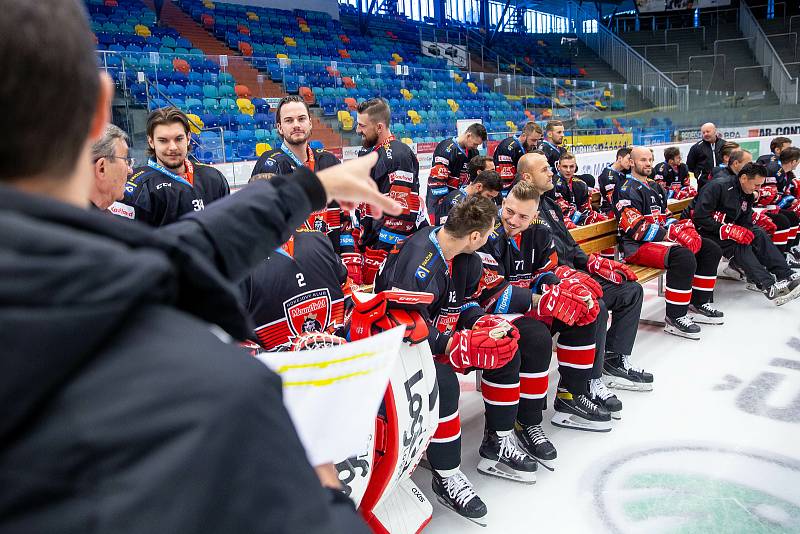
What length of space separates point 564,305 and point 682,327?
1.99 m

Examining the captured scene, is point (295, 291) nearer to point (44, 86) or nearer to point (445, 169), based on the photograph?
point (44, 86)

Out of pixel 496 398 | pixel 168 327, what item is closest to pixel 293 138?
pixel 496 398

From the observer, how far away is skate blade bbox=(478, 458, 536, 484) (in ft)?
8.89

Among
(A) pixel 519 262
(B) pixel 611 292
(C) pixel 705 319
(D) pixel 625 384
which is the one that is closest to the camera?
(A) pixel 519 262

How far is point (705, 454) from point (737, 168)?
12.3ft

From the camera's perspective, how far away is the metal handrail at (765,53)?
65.0ft

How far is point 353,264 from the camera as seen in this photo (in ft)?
13.0

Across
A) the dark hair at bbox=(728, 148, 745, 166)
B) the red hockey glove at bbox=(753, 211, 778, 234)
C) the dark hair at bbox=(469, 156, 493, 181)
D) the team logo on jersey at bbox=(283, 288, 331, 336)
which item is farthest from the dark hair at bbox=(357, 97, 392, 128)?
the red hockey glove at bbox=(753, 211, 778, 234)

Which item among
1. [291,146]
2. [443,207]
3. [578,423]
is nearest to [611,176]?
[443,207]

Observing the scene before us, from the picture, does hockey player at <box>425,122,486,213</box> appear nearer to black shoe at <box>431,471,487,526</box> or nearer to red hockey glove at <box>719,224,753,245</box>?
red hockey glove at <box>719,224,753,245</box>

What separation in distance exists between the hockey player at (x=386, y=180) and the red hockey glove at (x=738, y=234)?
2689mm

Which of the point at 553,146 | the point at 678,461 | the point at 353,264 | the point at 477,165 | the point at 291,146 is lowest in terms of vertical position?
the point at 678,461

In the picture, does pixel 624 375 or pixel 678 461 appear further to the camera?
pixel 624 375

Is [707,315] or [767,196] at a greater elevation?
[767,196]
